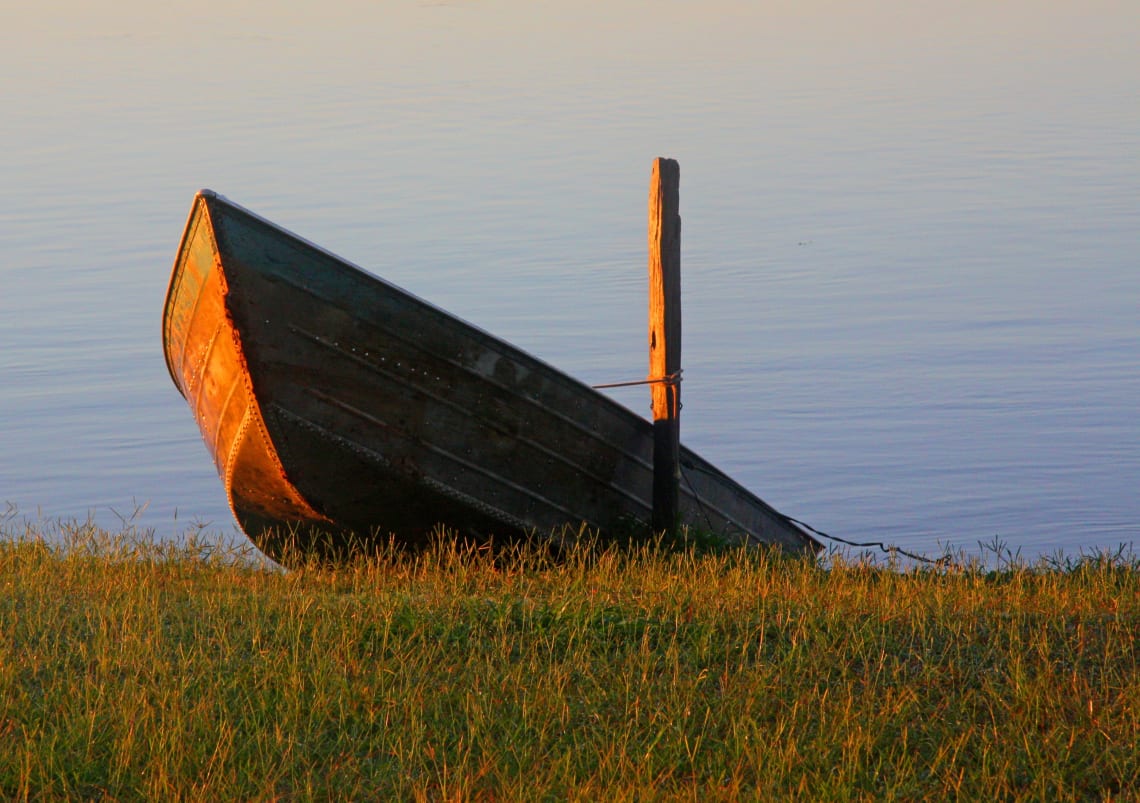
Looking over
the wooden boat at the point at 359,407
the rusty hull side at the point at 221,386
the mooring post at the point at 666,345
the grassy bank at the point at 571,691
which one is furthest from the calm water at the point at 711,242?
the grassy bank at the point at 571,691

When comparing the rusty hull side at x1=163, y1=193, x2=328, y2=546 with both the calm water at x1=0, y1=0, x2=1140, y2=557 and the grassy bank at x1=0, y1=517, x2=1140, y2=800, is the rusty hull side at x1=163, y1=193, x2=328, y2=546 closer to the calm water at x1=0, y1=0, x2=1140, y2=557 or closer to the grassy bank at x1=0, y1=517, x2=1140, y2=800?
the grassy bank at x1=0, y1=517, x2=1140, y2=800

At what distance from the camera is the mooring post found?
10.1m

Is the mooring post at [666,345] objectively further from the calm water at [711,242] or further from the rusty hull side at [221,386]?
the calm water at [711,242]

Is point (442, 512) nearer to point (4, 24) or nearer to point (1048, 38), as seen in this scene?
point (1048, 38)

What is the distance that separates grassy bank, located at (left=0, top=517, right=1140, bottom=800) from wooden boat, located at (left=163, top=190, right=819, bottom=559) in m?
0.95

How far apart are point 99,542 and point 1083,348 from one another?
12769 mm

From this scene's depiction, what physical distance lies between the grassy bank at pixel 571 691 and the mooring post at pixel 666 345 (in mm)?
1744

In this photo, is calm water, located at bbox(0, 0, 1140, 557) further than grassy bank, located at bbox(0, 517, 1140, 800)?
Yes

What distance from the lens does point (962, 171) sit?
29.0 metres

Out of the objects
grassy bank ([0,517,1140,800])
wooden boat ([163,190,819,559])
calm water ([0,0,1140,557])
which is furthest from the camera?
calm water ([0,0,1140,557])

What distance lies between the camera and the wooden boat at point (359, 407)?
8695 mm

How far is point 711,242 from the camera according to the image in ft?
79.6

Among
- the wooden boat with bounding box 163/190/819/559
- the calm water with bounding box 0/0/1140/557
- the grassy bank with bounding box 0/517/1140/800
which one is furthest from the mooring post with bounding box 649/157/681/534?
the calm water with bounding box 0/0/1140/557

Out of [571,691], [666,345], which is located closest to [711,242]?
[666,345]
